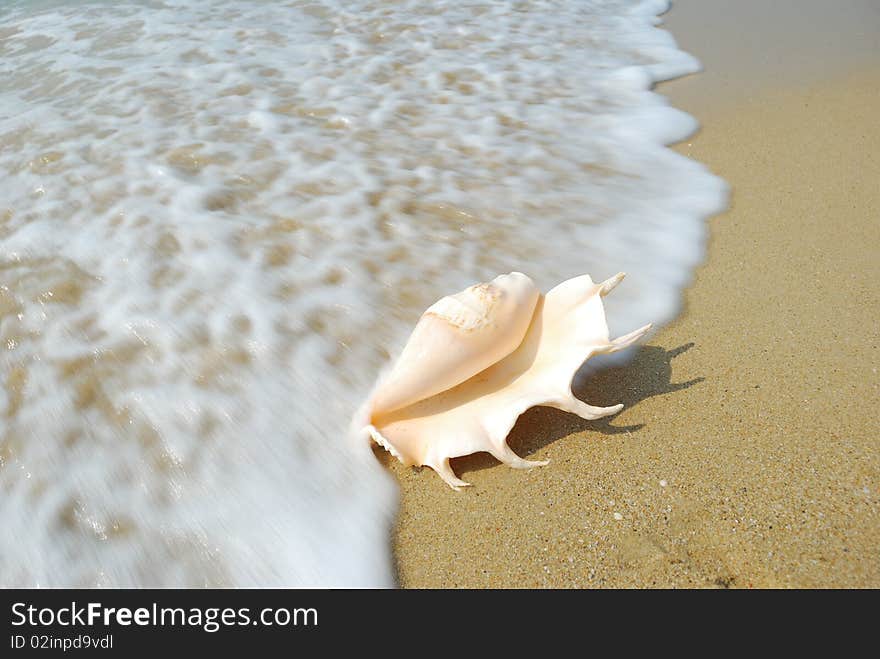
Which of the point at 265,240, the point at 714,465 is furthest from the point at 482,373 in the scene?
the point at 265,240

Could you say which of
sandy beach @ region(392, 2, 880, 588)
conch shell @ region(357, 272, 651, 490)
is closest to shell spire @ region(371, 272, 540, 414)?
conch shell @ region(357, 272, 651, 490)

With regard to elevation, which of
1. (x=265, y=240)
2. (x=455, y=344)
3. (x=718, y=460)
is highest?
(x=455, y=344)

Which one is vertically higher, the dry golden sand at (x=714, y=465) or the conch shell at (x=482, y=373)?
the conch shell at (x=482, y=373)

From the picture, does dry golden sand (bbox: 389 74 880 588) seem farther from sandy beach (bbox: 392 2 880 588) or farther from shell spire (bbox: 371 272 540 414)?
shell spire (bbox: 371 272 540 414)

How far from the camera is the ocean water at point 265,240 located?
152cm

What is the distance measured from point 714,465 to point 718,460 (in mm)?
20

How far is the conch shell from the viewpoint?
1527mm

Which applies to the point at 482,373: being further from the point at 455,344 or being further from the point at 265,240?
the point at 265,240

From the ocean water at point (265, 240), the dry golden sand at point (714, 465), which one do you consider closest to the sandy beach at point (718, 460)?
the dry golden sand at point (714, 465)

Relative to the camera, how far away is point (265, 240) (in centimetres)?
233

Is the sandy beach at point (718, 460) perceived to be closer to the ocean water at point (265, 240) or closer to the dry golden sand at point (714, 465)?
the dry golden sand at point (714, 465)

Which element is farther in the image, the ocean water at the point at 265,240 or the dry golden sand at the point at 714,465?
the ocean water at the point at 265,240

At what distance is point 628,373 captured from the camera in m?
1.81

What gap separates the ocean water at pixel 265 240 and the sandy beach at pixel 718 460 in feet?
0.56
